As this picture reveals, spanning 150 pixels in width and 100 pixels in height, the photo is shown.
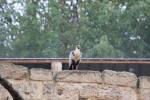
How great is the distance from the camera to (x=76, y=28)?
59.4 ft

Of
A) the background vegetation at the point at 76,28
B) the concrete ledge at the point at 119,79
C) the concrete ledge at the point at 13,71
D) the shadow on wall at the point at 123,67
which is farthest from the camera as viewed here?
the background vegetation at the point at 76,28

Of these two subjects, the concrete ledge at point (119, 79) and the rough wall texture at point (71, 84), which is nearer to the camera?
the rough wall texture at point (71, 84)

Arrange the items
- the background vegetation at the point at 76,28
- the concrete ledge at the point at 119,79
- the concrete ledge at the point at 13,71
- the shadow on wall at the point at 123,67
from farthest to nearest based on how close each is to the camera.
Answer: the background vegetation at the point at 76,28
the shadow on wall at the point at 123,67
the concrete ledge at the point at 119,79
the concrete ledge at the point at 13,71

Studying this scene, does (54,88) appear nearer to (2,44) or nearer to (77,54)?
(77,54)

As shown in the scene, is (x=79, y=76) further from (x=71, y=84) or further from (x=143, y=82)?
(x=143, y=82)

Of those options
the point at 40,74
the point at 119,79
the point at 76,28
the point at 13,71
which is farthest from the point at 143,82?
the point at 76,28

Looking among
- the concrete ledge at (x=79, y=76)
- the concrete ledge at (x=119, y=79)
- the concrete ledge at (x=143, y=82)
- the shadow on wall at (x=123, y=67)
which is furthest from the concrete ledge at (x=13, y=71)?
the shadow on wall at (x=123, y=67)

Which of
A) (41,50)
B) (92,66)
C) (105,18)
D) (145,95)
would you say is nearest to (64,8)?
(105,18)

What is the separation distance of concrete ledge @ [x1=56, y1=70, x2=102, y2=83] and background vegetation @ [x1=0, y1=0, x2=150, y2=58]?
31.9 ft

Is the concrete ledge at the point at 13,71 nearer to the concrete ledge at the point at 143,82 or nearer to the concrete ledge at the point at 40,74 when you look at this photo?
the concrete ledge at the point at 40,74

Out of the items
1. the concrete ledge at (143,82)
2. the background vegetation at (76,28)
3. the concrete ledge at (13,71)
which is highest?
the concrete ledge at (13,71)

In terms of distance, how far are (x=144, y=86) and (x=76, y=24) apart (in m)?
13.2

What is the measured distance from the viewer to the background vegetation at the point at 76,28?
16312 mm

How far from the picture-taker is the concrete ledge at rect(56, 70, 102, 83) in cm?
518
